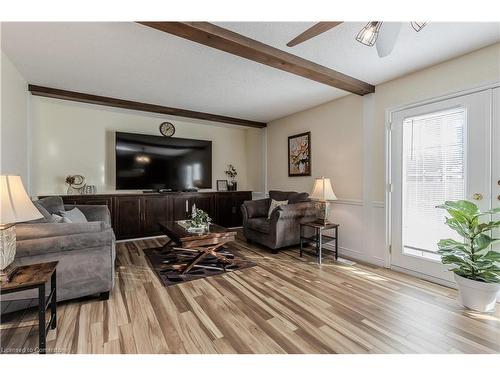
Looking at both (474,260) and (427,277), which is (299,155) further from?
(474,260)

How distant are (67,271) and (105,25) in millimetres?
2072

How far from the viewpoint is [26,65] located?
266 cm

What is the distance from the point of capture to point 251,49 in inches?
83.4

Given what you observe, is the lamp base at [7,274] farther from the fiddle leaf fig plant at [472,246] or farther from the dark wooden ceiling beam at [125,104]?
the fiddle leaf fig plant at [472,246]

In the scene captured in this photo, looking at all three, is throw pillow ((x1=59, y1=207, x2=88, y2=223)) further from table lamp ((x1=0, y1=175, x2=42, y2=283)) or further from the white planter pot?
the white planter pot

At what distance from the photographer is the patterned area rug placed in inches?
107

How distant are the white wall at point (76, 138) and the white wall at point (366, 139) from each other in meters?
2.84

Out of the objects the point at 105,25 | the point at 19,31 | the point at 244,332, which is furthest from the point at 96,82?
the point at 244,332

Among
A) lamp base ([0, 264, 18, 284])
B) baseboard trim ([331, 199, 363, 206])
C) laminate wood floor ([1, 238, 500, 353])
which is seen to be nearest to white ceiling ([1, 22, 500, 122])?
baseboard trim ([331, 199, 363, 206])

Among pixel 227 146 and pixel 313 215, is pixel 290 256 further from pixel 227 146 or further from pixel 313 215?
pixel 227 146

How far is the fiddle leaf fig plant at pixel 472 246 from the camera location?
79.2 inches

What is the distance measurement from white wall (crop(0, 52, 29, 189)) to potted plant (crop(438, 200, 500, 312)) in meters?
4.37
